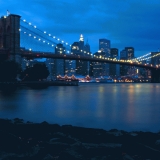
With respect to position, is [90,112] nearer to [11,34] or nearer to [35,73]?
[11,34]

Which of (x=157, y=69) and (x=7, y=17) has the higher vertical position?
(x=7, y=17)

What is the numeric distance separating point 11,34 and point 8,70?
651 centimetres

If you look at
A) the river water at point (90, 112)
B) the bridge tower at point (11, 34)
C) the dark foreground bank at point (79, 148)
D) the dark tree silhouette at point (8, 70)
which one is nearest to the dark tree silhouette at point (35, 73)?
the dark tree silhouette at point (8, 70)

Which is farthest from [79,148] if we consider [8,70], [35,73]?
[35,73]

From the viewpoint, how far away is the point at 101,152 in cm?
523

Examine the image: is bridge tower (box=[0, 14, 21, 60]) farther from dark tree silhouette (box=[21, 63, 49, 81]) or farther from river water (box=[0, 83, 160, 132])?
river water (box=[0, 83, 160, 132])

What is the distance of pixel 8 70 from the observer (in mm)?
40031

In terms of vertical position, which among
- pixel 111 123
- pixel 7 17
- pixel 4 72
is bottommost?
pixel 111 123

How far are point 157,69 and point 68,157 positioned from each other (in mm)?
58421

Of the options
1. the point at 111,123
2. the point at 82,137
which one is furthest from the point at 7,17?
the point at 82,137

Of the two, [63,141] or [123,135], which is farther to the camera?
[123,135]

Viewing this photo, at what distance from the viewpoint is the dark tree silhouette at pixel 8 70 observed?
129 feet

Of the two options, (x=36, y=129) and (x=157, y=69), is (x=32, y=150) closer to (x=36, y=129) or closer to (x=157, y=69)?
(x=36, y=129)

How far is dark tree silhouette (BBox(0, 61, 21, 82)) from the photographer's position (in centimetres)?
3934
